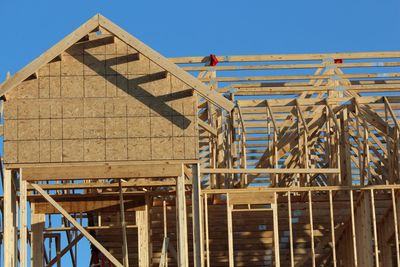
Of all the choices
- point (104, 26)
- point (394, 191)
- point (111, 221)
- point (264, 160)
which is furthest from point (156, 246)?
point (104, 26)

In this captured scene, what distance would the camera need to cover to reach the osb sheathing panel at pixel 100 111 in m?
27.1

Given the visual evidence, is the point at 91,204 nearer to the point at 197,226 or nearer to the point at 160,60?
the point at 197,226

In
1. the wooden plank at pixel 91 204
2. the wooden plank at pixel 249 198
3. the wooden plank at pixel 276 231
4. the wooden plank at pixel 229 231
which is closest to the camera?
the wooden plank at pixel 229 231

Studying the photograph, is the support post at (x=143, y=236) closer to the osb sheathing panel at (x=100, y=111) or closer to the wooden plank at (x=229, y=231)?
the wooden plank at (x=229, y=231)

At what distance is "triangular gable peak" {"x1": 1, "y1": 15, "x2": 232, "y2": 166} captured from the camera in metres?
27.1

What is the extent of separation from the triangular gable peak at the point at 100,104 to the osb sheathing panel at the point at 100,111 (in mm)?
22

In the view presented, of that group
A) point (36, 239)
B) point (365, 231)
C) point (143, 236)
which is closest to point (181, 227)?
point (143, 236)

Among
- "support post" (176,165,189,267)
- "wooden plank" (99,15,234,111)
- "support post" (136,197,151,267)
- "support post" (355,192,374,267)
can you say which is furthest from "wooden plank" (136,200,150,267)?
"support post" (355,192,374,267)

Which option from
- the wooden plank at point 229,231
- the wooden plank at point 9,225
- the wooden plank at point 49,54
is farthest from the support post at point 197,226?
the wooden plank at point 9,225

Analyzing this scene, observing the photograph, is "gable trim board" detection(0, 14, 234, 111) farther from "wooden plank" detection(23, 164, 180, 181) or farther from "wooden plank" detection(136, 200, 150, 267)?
"wooden plank" detection(136, 200, 150, 267)

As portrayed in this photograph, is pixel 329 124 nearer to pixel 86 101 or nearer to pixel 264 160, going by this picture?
pixel 264 160

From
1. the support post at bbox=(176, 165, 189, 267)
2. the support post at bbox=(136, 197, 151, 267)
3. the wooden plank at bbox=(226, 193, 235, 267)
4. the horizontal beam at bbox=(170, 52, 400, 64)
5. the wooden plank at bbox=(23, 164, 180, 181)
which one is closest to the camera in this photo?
the support post at bbox=(176, 165, 189, 267)

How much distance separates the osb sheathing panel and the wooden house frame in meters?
0.02

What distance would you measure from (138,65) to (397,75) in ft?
42.6
